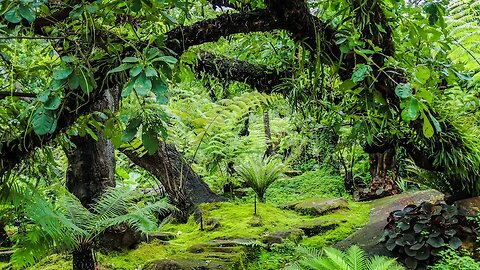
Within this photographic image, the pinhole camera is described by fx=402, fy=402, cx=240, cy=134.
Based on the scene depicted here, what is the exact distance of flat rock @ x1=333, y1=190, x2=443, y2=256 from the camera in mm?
3400

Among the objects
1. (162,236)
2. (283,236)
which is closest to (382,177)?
(283,236)

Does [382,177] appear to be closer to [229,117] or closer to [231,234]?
[231,234]

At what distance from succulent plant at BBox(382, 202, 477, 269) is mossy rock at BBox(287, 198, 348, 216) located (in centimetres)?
182

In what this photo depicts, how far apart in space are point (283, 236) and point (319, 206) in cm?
148

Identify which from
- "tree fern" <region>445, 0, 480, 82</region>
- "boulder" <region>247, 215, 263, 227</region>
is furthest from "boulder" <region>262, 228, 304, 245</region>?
"tree fern" <region>445, 0, 480, 82</region>

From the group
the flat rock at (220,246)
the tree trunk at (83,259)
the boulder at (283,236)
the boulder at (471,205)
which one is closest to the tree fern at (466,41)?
the boulder at (471,205)

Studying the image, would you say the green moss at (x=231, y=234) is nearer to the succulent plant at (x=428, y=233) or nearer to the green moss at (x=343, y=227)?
the green moss at (x=343, y=227)

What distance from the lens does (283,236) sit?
151 inches

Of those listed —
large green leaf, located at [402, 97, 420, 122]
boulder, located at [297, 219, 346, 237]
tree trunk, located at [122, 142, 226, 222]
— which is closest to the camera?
large green leaf, located at [402, 97, 420, 122]

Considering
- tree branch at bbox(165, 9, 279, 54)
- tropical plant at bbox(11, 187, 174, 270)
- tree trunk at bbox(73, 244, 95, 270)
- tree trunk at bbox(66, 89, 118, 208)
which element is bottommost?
tree trunk at bbox(73, 244, 95, 270)

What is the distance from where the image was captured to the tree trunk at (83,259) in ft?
9.12

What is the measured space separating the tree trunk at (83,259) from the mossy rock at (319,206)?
3012mm

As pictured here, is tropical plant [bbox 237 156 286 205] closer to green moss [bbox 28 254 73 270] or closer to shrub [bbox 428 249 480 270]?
green moss [bbox 28 254 73 270]

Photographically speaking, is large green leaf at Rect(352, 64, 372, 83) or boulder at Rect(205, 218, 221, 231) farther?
boulder at Rect(205, 218, 221, 231)
